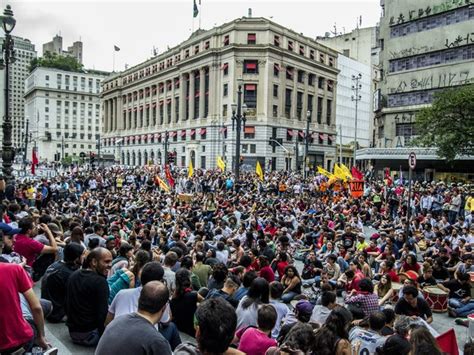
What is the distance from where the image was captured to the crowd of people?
13.6 feet

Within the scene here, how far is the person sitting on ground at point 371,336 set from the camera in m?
5.41

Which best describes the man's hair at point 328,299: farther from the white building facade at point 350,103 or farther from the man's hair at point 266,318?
the white building facade at point 350,103

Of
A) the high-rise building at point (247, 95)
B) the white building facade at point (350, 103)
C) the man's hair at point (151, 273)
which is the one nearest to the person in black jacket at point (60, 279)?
the man's hair at point (151, 273)

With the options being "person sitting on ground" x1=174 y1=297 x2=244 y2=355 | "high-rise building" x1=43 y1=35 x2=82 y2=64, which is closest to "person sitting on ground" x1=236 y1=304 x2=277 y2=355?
"person sitting on ground" x1=174 y1=297 x2=244 y2=355

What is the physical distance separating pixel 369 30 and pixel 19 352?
99.5 metres

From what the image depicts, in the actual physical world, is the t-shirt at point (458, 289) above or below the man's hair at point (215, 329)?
below

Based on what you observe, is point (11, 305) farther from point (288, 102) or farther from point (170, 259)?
point (288, 102)

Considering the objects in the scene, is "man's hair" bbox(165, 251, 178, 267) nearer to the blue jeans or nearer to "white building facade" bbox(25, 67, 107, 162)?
the blue jeans

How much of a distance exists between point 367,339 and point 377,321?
263 millimetres

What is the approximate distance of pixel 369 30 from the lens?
9338 cm

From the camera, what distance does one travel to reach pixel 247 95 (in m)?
67.1

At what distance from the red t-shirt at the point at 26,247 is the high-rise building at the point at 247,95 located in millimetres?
53345

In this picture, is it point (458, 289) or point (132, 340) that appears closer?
point (132, 340)

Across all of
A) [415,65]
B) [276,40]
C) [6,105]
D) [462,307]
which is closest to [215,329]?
[462,307]
